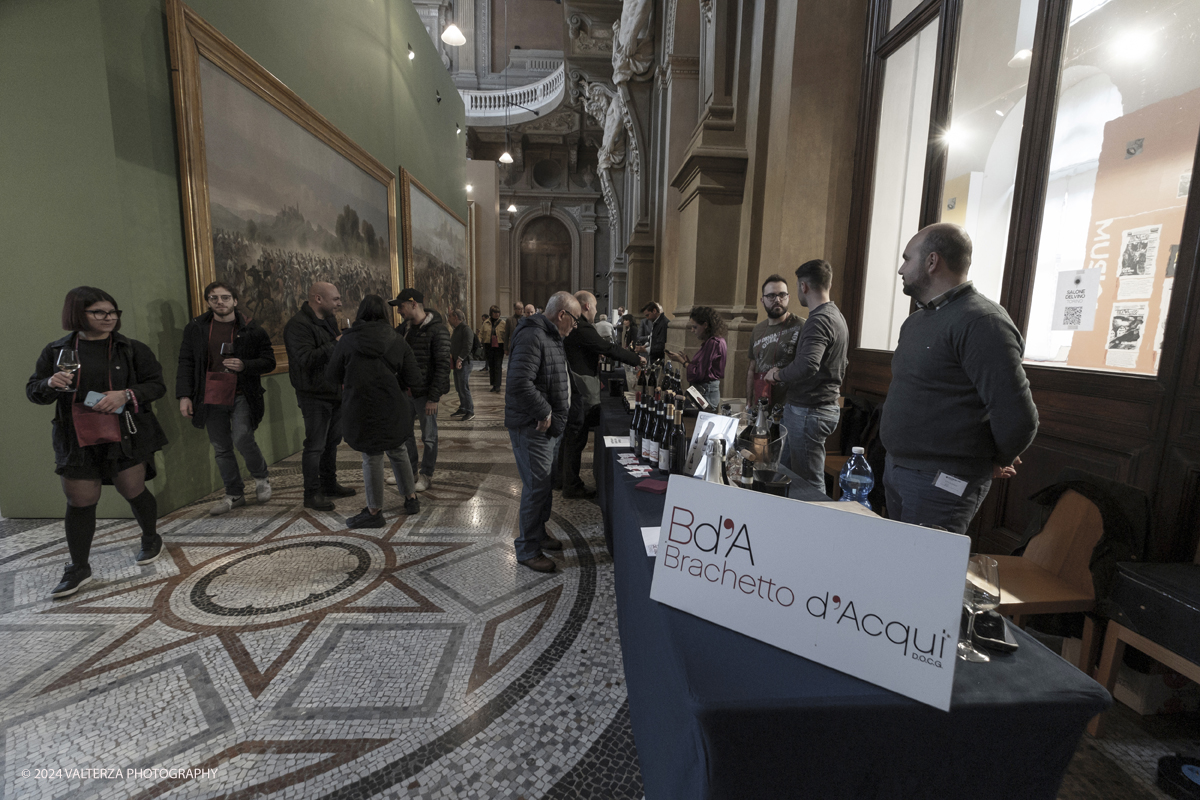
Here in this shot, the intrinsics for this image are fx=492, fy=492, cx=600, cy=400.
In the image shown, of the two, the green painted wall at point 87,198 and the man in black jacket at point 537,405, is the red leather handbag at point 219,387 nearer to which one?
the green painted wall at point 87,198

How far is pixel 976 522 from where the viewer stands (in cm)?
293

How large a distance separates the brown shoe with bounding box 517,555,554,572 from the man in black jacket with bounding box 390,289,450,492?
1.74m

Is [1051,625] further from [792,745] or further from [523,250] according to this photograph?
[523,250]

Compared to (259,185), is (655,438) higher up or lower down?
lower down

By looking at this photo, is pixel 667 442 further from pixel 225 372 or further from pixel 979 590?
pixel 225 372

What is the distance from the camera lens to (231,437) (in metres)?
3.75

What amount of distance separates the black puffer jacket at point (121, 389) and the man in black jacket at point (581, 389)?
2484mm

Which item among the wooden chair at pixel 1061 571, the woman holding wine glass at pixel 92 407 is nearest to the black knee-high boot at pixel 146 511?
the woman holding wine glass at pixel 92 407

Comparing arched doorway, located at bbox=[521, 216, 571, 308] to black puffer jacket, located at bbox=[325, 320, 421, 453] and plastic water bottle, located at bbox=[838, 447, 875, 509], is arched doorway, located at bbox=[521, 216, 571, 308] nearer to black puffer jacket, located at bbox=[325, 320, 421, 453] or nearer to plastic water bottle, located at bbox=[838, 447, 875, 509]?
black puffer jacket, located at bbox=[325, 320, 421, 453]

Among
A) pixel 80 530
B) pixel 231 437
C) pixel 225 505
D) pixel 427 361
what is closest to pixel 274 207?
pixel 427 361

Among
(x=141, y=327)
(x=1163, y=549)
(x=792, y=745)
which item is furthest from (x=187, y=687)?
(x=1163, y=549)

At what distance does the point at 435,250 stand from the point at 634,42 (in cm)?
551

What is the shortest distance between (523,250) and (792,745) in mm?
23192

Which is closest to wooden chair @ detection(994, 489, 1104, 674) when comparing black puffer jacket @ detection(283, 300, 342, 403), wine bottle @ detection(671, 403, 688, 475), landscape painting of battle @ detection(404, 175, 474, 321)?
wine bottle @ detection(671, 403, 688, 475)
